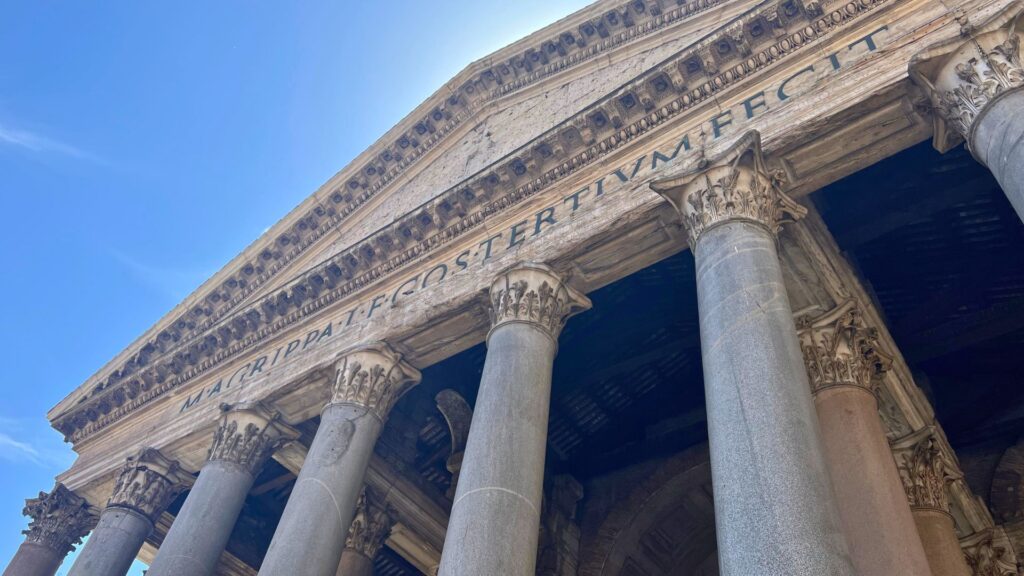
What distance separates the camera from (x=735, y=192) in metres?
6.87

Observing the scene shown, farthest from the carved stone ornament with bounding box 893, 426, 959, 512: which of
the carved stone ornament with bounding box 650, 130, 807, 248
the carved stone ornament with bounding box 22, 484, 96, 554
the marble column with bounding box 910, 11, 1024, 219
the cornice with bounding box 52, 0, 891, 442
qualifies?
the carved stone ornament with bounding box 22, 484, 96, 554

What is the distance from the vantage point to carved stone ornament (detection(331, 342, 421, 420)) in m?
9.21

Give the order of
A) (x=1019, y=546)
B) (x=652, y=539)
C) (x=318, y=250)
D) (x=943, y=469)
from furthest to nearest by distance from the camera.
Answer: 1. (x=318, y=250)
2. (x=652, y=539)
3. (x=1019, y=546)
4. (x=943, y=469)

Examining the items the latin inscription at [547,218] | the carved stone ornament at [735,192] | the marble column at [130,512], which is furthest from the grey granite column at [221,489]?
the carved stone ornament at [735,192]

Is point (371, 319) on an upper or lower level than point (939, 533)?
upper

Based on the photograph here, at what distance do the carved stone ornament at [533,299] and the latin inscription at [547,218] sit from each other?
2.19 feet

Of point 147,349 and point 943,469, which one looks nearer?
point 943,469

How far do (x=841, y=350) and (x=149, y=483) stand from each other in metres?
9.53

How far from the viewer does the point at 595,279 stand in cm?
838

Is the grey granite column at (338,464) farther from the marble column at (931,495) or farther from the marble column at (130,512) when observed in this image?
the marble column at (931,495)

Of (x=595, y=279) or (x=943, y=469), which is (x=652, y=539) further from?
(x=595, y=279)

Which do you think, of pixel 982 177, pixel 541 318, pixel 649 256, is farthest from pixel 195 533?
pixel 982 177

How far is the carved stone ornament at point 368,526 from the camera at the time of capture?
11.4 meters

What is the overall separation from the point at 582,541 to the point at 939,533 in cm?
568
